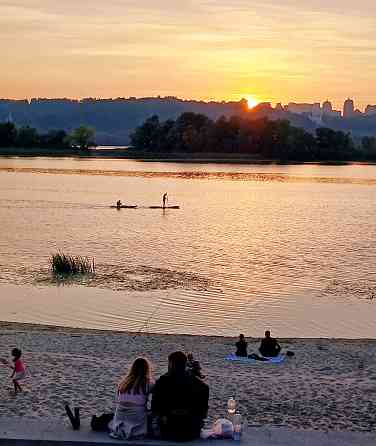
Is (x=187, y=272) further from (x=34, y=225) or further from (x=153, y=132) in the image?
(x=153, y=132)

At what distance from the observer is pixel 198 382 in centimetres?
978

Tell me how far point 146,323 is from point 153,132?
5798 inches

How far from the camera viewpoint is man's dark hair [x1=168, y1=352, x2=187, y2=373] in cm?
952

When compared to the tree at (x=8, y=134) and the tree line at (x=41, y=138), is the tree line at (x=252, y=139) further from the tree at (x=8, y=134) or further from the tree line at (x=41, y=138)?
the tree at (x=8, y=134)

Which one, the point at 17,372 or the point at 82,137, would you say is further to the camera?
the point at 82,137

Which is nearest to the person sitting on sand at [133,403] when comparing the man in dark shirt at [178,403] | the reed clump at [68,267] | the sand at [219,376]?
the man in dark shirt at [178,403]

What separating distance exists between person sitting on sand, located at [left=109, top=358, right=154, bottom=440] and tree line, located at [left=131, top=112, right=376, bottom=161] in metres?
144

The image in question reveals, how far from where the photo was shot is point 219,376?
14.4 m

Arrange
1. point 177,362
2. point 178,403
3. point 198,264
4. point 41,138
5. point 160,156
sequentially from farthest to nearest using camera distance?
point 160,156
point 41,138
point 198,264
point 178,403
point 177,362

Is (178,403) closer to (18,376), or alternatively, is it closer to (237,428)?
(237,428)

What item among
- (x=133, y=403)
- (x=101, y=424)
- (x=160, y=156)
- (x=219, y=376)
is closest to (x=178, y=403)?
(x=133, y=403)

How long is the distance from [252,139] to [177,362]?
14982 cm

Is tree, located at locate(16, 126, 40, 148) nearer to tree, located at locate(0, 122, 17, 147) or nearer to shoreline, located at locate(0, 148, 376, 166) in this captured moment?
tree, located at locate(0, 122, 17, 147)

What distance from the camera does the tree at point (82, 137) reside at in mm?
176375
